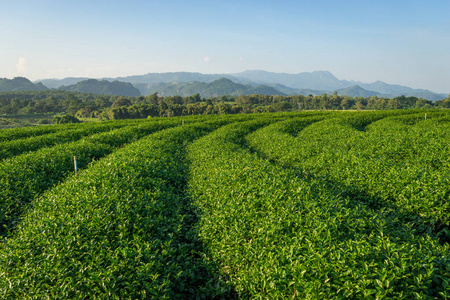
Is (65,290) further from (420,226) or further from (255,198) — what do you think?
(420,226)

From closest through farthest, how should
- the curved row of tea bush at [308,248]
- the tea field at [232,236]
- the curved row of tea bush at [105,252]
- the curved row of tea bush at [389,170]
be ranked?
the curved row of tea bush at [308,248], the tea field at [232,236], the curved row of tea bush at [105,252], the curved row of tea bush at [389,170]

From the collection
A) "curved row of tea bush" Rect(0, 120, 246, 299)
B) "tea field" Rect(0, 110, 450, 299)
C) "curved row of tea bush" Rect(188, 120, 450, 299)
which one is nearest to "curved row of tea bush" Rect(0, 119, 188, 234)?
"tea field" Rect(0, 110, 450, 299)

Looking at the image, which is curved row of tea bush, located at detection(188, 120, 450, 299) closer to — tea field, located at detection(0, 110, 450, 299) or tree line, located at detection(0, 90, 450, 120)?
tea field, located at detection(0, 110, 450, 299)

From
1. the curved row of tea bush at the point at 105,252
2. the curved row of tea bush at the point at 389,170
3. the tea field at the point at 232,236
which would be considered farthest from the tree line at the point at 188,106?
the curved row of tea bush at the point at 105,252

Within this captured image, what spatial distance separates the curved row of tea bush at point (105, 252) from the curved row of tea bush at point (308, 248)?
0.79 metres

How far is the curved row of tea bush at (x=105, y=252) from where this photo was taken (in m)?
4.38

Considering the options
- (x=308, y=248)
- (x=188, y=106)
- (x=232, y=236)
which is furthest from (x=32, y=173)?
(x=188, y=106)

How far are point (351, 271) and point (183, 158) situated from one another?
42.3 ft

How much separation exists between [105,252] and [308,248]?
434 cm

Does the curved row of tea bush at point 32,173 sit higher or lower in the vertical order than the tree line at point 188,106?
lower

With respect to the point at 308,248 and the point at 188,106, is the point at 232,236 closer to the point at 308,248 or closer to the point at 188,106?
the point at 308,248

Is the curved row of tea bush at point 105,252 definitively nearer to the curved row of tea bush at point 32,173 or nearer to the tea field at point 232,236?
the tea field at point 232,236

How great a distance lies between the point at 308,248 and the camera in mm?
4633

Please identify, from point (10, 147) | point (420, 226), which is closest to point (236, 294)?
point (420, 226)
